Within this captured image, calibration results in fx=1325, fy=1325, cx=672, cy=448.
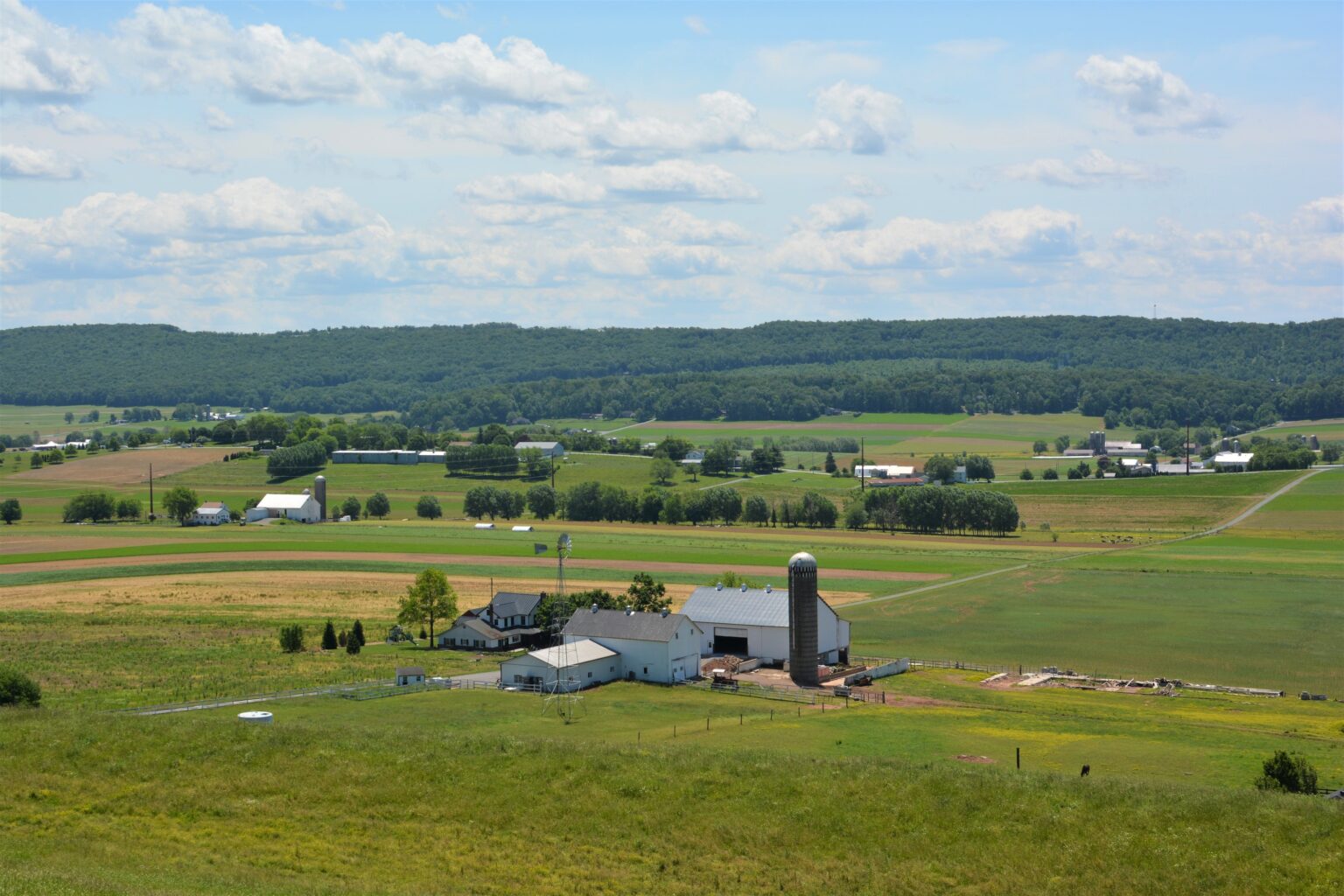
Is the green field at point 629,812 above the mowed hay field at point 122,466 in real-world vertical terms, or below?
below

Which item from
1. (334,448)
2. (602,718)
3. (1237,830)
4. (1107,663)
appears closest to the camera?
(1237,830)

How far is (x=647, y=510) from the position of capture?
484 feet

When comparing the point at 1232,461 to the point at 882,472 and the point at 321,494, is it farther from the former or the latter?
the point at 321,494

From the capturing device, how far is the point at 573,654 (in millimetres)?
62219

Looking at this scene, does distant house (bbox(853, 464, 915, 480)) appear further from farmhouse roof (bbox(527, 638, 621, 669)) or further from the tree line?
farmhouse roof (bbox(527, 638, 621, 669))

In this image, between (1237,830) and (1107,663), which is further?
(1107,663)

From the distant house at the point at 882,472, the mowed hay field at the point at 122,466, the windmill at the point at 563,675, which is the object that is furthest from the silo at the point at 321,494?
the windmill at the point at 563,675

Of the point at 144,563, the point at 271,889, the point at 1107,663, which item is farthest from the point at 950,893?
the point at 144,563

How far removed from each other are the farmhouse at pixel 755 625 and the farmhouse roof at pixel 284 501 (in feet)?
285

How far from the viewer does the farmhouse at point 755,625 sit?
2712 inches

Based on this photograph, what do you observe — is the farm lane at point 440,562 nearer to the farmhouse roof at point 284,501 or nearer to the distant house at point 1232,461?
the farmhouse roof at point 284,501

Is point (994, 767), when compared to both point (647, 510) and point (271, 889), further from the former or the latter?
point (647, 510)

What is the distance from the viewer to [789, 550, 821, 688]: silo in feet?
208

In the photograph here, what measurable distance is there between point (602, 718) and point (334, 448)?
494 ft
